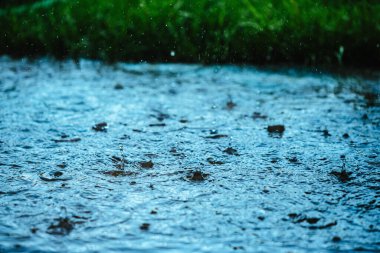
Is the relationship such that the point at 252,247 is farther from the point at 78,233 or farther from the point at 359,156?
the point at 359,156

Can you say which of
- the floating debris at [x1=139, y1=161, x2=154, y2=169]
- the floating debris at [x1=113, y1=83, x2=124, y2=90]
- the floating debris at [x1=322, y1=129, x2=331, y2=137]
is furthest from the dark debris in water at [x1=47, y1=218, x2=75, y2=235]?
the floating debris at [x1=113, y1=83, x2=124, y2=90]

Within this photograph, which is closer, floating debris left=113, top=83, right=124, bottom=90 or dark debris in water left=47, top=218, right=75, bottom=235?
dark debris in water left=47, top=218, right=75, bottom=235

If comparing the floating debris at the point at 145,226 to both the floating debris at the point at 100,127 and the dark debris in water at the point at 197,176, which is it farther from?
the floating debris at the point at 100,127

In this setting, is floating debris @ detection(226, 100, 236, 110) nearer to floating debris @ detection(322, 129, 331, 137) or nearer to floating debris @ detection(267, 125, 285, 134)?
floating debris @ detection(267, 125, 285, 134)

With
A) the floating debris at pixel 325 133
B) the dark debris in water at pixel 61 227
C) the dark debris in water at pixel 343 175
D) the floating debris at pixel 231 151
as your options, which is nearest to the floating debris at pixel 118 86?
the floating debris at pixel 231 151

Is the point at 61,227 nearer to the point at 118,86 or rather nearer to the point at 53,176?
the point at 53,176

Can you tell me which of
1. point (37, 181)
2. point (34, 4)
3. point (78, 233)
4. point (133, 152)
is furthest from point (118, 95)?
point (34, 4)
